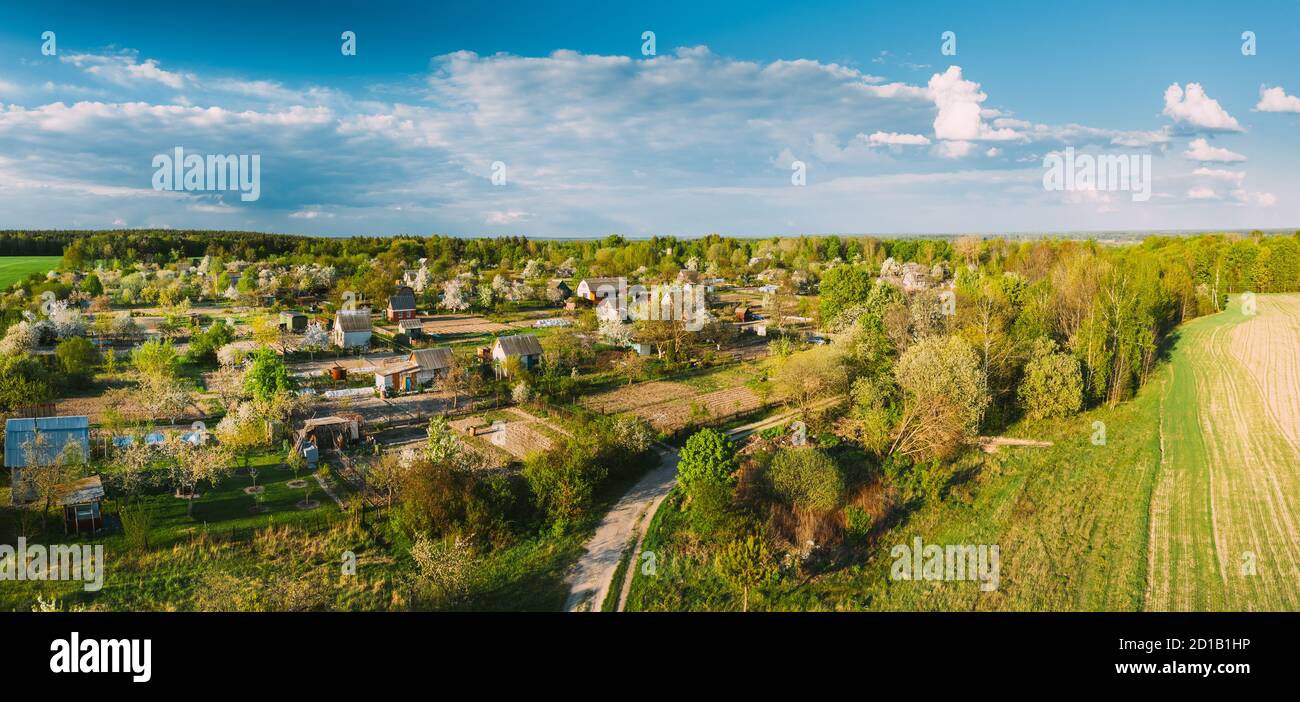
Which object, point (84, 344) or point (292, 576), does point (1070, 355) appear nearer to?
point (292, 576)

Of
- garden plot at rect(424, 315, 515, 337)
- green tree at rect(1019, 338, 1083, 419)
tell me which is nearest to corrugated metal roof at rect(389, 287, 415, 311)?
garden plot at rect(424, 315, 515, 337)

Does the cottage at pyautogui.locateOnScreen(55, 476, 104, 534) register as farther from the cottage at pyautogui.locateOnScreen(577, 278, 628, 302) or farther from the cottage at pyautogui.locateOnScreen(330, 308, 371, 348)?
the cottage at pyautogui.locateOnScreen(577, 278, 628, 302)

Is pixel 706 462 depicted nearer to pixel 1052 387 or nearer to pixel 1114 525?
pixel 1114 525

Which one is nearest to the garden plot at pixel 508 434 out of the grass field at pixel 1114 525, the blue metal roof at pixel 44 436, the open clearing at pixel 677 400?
the open clearing at pixel 677 400

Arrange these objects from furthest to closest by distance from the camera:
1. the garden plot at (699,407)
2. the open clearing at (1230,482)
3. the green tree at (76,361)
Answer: the green tree at (76,361) → the garden plot at (699,407) → the open clearing at (1230,482)

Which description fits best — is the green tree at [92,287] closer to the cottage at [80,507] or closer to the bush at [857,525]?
the cottage at [80,507]

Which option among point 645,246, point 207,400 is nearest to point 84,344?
point 207,400
